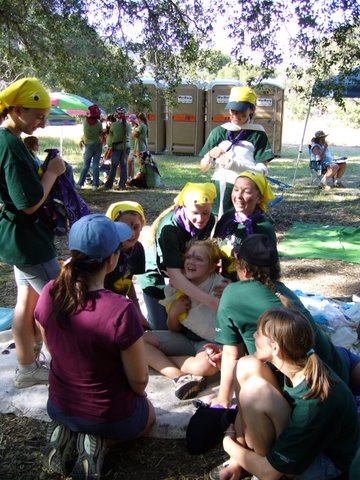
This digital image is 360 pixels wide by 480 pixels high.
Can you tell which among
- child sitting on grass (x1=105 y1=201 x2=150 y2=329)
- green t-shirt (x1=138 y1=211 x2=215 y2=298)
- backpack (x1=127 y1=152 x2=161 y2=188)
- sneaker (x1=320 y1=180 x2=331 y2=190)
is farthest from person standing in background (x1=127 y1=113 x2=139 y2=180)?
child sitting on grass (x1=105 y1=201 x2=150 y2=329)

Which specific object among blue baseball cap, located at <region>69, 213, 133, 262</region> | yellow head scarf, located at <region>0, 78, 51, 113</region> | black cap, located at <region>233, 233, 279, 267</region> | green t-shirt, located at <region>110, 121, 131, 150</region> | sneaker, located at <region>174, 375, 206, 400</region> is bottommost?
sneaker, located at <region>174, 375, 206, 400</region>

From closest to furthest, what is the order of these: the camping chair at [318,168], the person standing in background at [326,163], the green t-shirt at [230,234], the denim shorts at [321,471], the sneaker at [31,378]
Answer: the denim shorts at [321,471] → the sneaker at [31,378] → the green t-shirt at [230,234] → the person standing in background at [326,163] → the camping chair at [318,168]

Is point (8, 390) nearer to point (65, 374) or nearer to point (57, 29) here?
point (65, 374)

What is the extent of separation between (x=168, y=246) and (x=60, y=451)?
1313 millimetres

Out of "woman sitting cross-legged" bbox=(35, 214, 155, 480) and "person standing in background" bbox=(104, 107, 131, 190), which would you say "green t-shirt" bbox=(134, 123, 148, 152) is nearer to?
"person standing in background" bbox=(104, 107, 131, 190)

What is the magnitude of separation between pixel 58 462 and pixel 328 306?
224 cm

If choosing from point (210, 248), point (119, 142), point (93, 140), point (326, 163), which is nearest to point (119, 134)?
point (119, 142)

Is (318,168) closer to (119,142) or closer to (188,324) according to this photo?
(119,142)

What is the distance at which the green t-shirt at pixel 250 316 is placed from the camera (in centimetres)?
215

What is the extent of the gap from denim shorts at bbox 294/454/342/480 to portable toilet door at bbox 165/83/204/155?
47.9ft

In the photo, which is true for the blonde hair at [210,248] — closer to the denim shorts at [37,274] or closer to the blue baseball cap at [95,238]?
the denim shorts at [37,274]

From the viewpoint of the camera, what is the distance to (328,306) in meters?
3.55

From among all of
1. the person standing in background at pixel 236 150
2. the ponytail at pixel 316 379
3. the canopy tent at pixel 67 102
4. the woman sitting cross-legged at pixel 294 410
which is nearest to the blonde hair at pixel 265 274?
the woman sitting cross-legged at pixel 294 410

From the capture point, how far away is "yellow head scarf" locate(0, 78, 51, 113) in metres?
2.34
